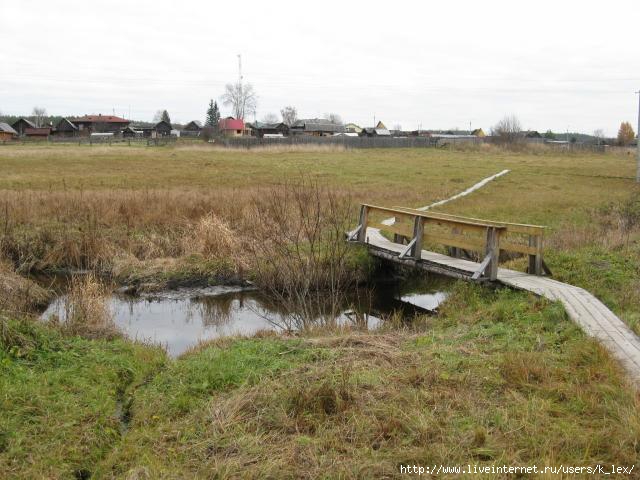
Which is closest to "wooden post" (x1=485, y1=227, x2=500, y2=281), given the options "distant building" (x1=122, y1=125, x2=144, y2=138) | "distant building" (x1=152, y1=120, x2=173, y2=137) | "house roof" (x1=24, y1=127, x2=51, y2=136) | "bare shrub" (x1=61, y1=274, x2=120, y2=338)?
"bare shrub" (x1=61, y1=274, x2=120, y2=338)

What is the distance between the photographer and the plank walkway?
7.06 meters

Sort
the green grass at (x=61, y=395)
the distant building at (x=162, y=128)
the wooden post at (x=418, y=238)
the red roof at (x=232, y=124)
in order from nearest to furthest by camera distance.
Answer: the green grass at (x=61, y=395), the wooden post at (x=418, y=238), the red roof at (x=232, y=124), the distant building at (x=162, y=128)

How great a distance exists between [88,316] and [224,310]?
11.4 ft

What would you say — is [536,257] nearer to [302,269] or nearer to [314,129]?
[302,269]

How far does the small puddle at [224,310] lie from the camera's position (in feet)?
35.6

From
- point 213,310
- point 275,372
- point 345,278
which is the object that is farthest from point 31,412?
point 345,278

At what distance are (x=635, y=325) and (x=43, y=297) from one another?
1082cm

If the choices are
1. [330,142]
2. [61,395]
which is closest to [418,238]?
[61,395]

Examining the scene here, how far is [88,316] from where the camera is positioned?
31.2ft

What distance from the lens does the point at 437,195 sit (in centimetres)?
2530

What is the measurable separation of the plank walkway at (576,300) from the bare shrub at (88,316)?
6.13 m

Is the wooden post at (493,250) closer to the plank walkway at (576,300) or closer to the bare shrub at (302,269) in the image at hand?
the plank walkway at (576,300)

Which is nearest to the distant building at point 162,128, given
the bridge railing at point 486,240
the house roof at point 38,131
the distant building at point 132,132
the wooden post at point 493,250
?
the distant building at point 132,132

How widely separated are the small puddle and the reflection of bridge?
0.98 m
